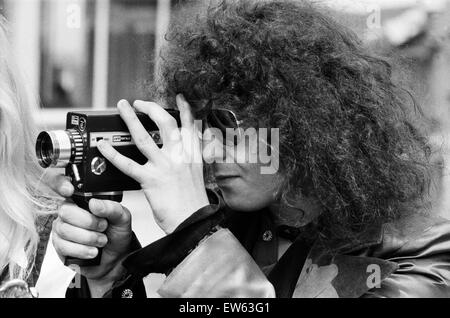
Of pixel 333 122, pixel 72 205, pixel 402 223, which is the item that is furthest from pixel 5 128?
pixel 402 223

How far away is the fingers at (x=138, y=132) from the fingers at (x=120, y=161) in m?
0.03

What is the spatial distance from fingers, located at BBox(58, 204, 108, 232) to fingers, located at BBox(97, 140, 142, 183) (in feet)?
0.37

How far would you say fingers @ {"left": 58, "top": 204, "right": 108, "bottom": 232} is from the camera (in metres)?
1.47

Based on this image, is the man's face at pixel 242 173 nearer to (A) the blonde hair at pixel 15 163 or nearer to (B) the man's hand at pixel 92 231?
(B) the man's hand at pixel 92 231

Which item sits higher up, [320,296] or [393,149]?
[393,149]

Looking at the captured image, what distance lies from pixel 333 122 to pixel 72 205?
53 cm

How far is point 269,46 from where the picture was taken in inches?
57.6

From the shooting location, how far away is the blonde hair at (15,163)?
1.73 meters

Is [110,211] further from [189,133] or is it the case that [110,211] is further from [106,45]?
[106,45]

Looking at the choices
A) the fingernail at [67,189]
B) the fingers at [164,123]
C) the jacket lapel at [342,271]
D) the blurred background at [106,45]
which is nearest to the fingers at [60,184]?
the fingernail at [67,189]

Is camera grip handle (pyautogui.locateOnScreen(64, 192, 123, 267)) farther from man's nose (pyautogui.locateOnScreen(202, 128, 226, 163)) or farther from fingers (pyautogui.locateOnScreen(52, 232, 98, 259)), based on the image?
man's nose (pyautogui.locateOnScreen(202, 128, 226, 163))

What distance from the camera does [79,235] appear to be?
1.47 metres
